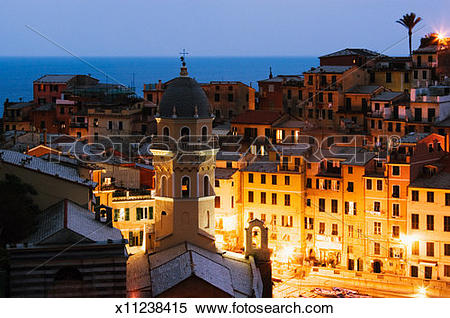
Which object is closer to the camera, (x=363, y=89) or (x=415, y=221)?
(x=415, y=221)

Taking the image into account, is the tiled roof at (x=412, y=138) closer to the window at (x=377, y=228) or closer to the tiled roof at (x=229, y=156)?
the window at (x=377, y=228)

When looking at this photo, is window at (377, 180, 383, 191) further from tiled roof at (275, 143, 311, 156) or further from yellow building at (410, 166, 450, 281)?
tiled roof at (275, 143, 311, 156)

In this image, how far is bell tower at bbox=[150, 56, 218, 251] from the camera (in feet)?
57.6

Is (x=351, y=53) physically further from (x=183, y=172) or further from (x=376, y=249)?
(x=183, y=172)

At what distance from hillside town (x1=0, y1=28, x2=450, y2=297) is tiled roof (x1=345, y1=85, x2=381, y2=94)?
25cm

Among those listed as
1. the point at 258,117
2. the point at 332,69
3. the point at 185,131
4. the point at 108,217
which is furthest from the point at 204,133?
the point at 332,69

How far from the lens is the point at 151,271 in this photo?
1506 cm

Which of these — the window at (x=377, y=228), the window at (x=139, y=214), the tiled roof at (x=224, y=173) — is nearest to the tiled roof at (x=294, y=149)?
the tiled roof at (x=224, y=173)

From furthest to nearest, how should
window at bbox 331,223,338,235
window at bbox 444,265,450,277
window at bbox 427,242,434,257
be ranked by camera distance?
window at bbox 331,223,338,235
window at bbox 427,242,434,257
window at bbox 444,265,450,277

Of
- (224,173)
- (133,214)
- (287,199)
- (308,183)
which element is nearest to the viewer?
(133,214)

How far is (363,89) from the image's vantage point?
3105cm

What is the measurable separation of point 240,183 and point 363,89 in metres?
7.05

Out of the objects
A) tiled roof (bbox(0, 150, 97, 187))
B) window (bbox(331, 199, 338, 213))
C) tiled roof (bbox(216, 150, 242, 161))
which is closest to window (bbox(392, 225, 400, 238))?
window (bbox(331, 199, 338, 213))
